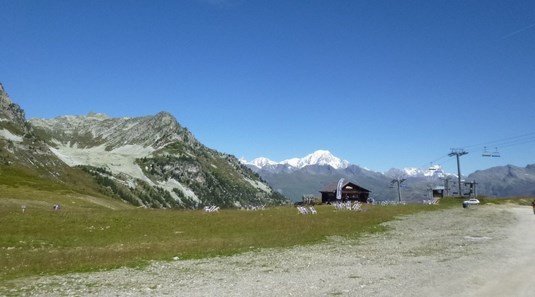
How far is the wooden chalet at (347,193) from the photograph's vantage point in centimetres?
16175

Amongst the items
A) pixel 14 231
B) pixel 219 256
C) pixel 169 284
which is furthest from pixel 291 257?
pixel 14 231

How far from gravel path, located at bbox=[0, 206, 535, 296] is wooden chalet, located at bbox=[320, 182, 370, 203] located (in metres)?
122

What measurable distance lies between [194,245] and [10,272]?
53.8ft

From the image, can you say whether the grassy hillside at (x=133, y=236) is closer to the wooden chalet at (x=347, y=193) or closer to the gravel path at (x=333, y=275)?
the gravel path at (x=333, y=275)

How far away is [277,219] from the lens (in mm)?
64250

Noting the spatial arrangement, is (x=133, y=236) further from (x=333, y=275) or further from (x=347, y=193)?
(x=347, y=193)

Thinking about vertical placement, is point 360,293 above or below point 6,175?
below

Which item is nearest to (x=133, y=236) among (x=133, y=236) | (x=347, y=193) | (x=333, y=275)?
(x=133, y=236)

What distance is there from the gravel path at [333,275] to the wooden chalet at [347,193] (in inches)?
4818

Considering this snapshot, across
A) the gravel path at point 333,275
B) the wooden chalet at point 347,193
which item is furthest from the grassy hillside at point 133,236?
the wooden chalet at point 347,193

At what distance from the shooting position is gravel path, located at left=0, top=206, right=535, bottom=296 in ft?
73.6

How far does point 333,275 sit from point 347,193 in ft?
463

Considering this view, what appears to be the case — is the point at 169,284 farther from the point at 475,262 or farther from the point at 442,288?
the point at 475,262

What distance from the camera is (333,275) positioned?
26.3 meters
